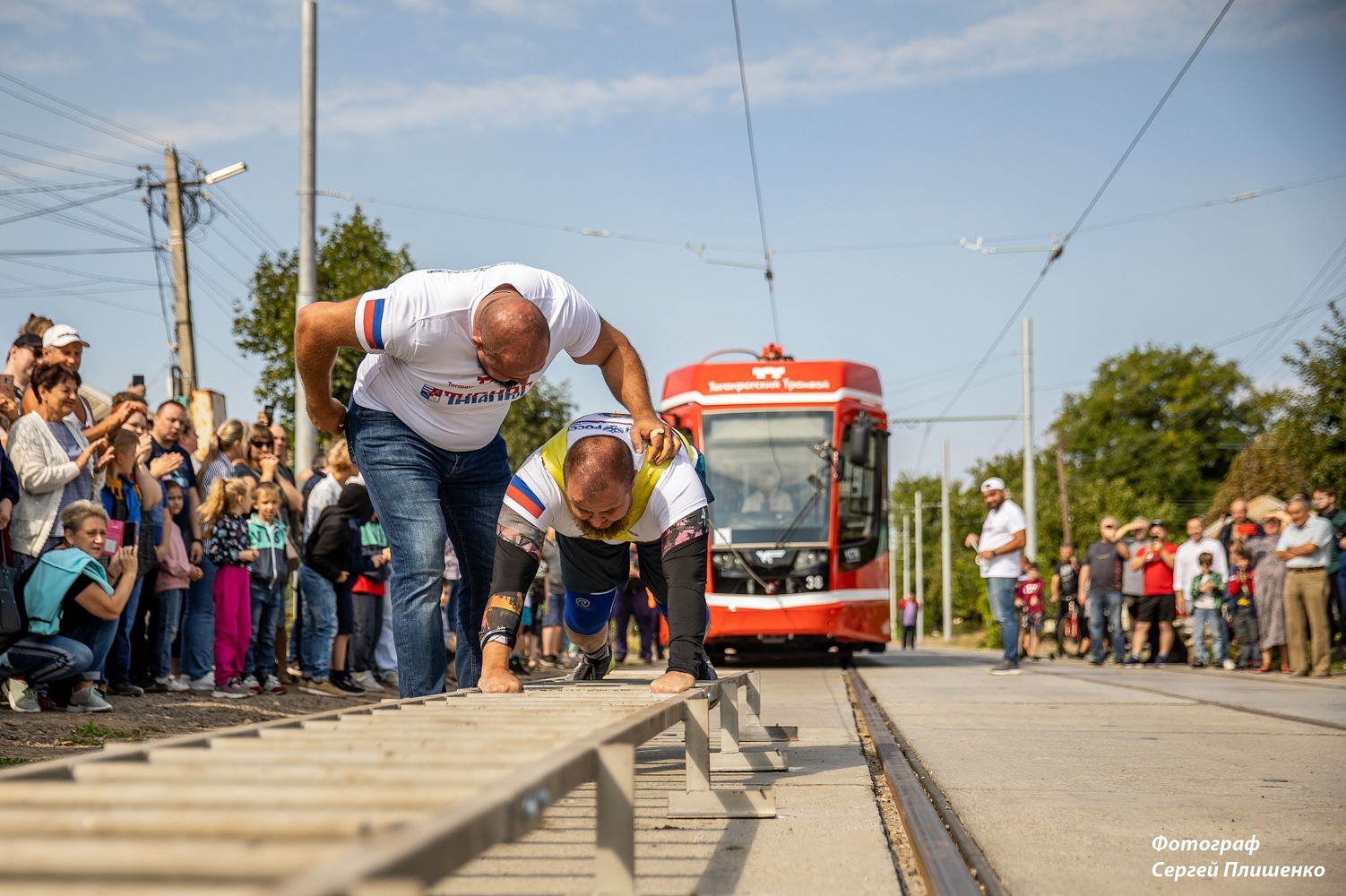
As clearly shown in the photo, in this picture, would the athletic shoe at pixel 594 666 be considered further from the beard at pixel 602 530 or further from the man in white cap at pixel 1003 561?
the man in white cap at pixel 1003 561

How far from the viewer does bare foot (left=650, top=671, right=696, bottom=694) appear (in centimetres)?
410

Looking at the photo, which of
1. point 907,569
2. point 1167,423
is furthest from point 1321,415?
point 1167,423

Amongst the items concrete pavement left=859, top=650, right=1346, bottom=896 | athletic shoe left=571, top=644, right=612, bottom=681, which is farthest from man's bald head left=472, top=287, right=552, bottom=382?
concrete pavement left=859, top=650, right=1346, bottom=896

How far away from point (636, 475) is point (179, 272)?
2104 centimetres

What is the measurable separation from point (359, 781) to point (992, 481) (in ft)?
40.6

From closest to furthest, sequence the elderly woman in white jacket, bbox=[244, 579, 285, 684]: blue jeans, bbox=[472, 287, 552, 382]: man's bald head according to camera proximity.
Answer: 1. bbox=[472, 287, 552, 382]: man's bald head
2. the elderly woman in white jacket
3. bbox=[244, 579, 285, 684]: blue jeans

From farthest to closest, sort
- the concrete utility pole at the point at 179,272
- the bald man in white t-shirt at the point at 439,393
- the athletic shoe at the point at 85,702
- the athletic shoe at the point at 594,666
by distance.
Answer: the concrete utility pole at the point at 179,272
the athletic shoe at the point at 85,702
the athletic shoe at the point at 594,666
the bald man in white t-shirt at the point at 439,393

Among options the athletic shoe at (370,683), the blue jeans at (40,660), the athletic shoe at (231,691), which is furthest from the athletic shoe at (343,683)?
the blue jeans at (40,660)

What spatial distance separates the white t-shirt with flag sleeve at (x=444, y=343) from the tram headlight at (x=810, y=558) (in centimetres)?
938

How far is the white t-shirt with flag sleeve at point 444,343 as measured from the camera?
15.1 feet

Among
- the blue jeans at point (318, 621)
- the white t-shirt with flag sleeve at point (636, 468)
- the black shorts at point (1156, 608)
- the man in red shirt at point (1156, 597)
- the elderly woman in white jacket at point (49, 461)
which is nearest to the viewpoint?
the white t-shirt with flag sleeve at point (636, 468)

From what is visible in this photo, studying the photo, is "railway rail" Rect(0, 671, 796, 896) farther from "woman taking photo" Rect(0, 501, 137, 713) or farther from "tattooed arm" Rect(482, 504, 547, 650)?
"woman taking photo" Rect(0, 501, 137, 713)

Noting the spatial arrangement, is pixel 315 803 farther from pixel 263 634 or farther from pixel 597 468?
pixel 263 634

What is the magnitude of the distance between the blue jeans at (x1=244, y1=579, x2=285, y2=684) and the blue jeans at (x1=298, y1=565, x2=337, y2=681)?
0.84 ft
